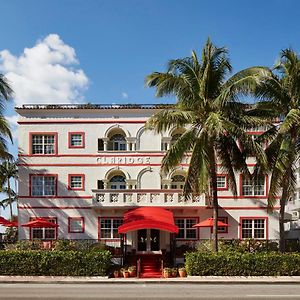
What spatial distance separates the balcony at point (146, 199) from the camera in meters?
30.8

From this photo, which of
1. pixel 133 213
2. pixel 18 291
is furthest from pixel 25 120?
pixel 18 291

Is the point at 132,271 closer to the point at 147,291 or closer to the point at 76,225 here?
the point at 147,291

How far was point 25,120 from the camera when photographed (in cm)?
3297

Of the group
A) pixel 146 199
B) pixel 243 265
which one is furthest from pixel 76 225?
pixel 243 265

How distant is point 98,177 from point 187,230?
7.68 meters

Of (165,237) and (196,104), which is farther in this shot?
(165,237)

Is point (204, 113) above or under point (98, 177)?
above

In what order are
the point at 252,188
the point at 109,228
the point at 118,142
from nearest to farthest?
the point at 109,228, the point at 252,188, the point at 118,142

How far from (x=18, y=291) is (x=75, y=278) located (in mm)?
4479

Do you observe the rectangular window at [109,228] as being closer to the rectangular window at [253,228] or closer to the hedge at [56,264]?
the hedge at [56,264]

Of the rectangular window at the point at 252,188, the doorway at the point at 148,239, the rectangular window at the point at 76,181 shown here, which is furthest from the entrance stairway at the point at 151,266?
the rectangular window at the point at 252,188

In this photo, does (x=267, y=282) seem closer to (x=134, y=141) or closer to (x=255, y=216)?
(x=255, y=216)

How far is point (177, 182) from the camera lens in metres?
33.2

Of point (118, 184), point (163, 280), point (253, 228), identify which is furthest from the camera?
point (118, 184)
